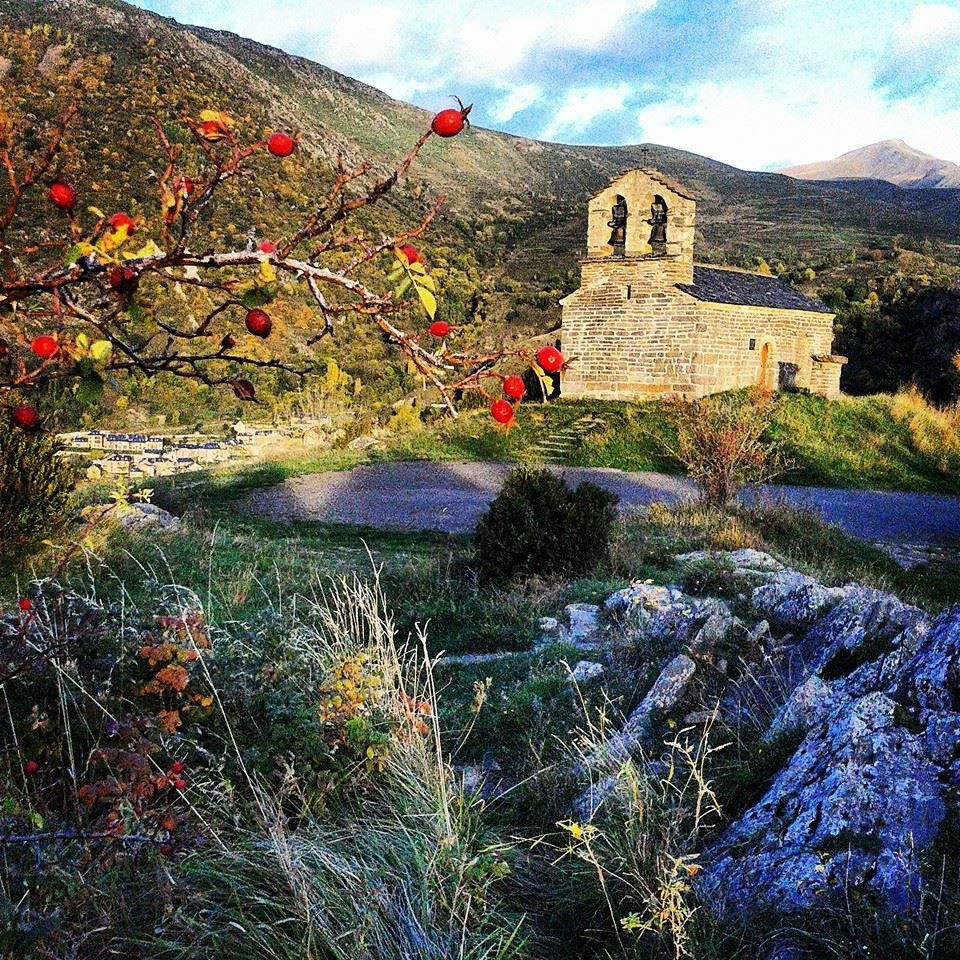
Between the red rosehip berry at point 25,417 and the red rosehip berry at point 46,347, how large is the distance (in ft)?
0.42

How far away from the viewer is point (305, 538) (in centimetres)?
991

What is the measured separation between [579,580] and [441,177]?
38.1 m

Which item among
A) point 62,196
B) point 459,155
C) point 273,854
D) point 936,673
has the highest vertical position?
point 459,155

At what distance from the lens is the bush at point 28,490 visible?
21.8 feet

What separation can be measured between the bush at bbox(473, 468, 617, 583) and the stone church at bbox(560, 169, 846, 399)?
1160 centimetres

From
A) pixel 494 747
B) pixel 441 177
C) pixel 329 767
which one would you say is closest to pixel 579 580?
pixel 494 747

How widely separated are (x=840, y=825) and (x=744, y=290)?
19.8 m

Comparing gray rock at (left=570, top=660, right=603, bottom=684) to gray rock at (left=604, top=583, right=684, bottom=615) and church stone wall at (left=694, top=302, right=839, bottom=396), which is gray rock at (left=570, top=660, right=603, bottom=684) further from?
church stone wall at (left=694, top=302, right=839, bottom=396)

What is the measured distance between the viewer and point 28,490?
277 inches

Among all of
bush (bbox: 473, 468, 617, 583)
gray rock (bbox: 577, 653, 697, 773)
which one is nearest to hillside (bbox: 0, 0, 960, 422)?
bush (bbox: 473, 468, 617, 583)

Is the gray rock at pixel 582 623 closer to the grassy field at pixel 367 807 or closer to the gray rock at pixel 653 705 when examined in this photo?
the grassy field at pixel 367 807

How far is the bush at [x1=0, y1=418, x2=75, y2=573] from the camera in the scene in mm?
6633

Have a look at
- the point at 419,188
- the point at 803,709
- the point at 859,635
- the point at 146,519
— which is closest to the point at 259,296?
the point at 803,709

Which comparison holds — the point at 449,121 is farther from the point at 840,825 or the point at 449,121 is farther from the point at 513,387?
the point at 840,825
